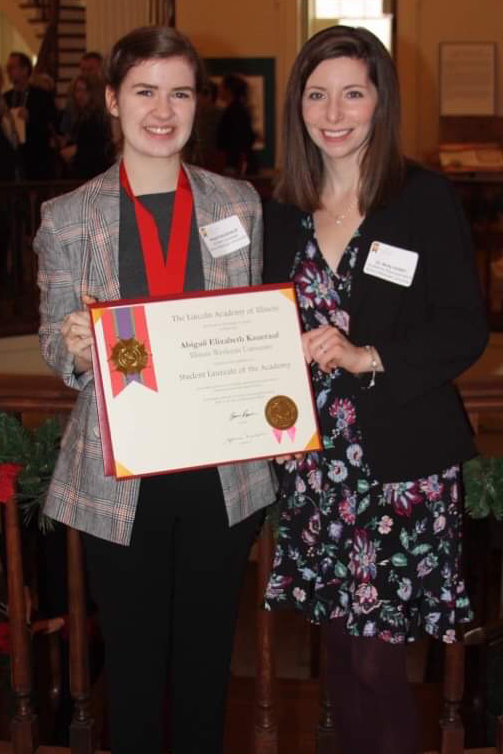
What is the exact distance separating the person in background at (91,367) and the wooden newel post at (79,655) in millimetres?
349

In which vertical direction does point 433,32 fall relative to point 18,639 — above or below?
above

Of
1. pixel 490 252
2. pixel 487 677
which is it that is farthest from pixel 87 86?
pixel 487 677

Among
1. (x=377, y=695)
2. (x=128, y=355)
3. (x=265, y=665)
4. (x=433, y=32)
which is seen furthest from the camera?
(x=433, y=32)

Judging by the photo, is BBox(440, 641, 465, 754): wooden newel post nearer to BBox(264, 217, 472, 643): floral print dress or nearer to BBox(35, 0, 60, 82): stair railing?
BBox(264, 217, 472, 643): floral print dress

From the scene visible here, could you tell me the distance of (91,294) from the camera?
197cm

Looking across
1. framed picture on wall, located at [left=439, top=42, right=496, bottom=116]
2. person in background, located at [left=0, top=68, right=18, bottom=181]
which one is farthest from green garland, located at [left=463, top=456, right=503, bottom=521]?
framed picture on wall, located at [left=439, top=42, right=496, bottom=116]

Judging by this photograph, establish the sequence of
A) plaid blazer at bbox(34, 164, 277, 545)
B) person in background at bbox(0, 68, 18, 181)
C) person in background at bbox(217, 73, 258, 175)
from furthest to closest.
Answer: person in background at bbox(217, 73, 258, 175) → person in background at bbox(0, 68, 18, 181) → plaid blazer at bbox(34, 164, 277, 545)

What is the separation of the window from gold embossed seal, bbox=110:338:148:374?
10.5 metres

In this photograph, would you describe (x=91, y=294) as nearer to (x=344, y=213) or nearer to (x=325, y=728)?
(x=344, y=213)

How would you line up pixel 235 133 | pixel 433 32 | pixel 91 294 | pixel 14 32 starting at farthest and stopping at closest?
1. pixel 14 32
2. pixel 433 32
3. pixel 235 133
4. pixel 91 294

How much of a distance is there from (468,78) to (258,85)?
8.03 feet

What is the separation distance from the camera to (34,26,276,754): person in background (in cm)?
193

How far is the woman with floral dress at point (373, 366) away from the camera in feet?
6.53

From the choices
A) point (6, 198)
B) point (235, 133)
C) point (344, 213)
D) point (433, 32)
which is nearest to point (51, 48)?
point (235, 133)
